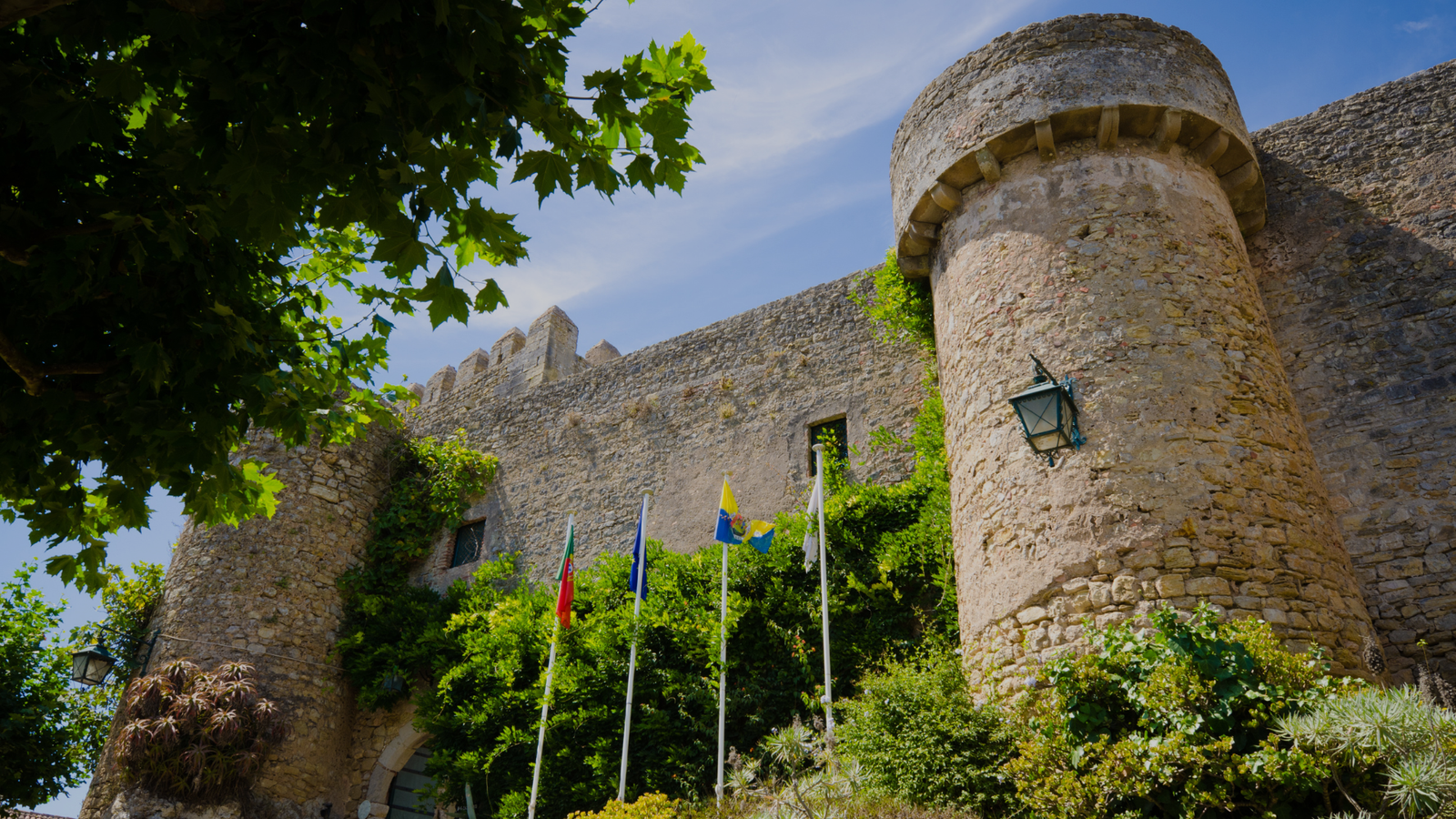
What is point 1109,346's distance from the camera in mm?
6480

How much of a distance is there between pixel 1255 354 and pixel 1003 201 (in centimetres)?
204

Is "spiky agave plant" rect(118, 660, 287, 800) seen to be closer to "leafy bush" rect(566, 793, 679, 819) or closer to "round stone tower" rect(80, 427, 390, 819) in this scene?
"round stone tower" rect(80, 427, 390, 819)

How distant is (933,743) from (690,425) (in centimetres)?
597

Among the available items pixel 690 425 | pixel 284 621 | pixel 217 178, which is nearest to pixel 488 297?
pixel 217 178

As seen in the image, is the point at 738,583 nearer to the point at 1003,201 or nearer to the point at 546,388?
the point at 1003,201

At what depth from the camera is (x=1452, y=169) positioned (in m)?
7.58

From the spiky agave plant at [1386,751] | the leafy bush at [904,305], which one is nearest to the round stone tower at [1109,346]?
the leafy bush at [904,305]

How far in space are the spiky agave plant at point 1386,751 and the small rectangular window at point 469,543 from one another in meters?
9.45

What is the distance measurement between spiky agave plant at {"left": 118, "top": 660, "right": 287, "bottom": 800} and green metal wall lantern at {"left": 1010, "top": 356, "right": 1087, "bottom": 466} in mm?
7915

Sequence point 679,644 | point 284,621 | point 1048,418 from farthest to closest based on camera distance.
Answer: point 284,621
point 679,644
point 1048,418

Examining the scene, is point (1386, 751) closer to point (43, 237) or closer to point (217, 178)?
point (217, 178)

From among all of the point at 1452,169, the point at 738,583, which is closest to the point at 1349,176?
the point at 1452,169

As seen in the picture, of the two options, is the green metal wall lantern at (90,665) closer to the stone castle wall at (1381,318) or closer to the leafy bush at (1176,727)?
the leafy bush at (1176,727)

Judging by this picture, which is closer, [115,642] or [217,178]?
[217,178]
